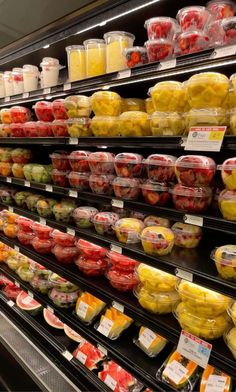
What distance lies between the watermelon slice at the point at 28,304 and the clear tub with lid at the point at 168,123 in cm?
177

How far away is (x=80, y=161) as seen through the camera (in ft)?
6.70

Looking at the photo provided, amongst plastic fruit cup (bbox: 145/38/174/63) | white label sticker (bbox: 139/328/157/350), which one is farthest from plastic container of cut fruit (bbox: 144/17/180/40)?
white label sticker (bbox: 139/328/157/350)

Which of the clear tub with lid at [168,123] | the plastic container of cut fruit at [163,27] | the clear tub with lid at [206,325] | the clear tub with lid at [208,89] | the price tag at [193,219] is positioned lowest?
the clear tub with lid at [206,325]

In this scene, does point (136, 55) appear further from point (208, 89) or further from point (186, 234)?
point (186, 234)

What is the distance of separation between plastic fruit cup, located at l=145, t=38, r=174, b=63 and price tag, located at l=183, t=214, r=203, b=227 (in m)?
0.77

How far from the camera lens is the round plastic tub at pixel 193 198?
141 cm

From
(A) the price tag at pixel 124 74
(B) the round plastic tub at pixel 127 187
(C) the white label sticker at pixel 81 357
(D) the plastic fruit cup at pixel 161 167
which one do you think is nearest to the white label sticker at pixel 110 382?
(C) the white label sticker at pixel 81 357

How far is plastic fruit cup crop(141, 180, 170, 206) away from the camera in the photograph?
157cm

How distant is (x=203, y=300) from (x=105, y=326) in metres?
0.76

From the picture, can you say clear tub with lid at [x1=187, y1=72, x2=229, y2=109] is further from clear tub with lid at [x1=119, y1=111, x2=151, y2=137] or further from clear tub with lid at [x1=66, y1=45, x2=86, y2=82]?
clear tub with lid at [x1=66, y1=45, x2=86, y2=82]

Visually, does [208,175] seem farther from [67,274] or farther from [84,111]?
[67,274]

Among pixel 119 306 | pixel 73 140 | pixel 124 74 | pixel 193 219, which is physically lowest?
pixel 119 306

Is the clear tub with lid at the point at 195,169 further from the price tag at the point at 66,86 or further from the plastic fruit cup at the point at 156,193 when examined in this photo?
the price tag at the point at 66,86

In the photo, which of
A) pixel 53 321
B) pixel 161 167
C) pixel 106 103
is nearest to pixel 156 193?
pixel 161 167
